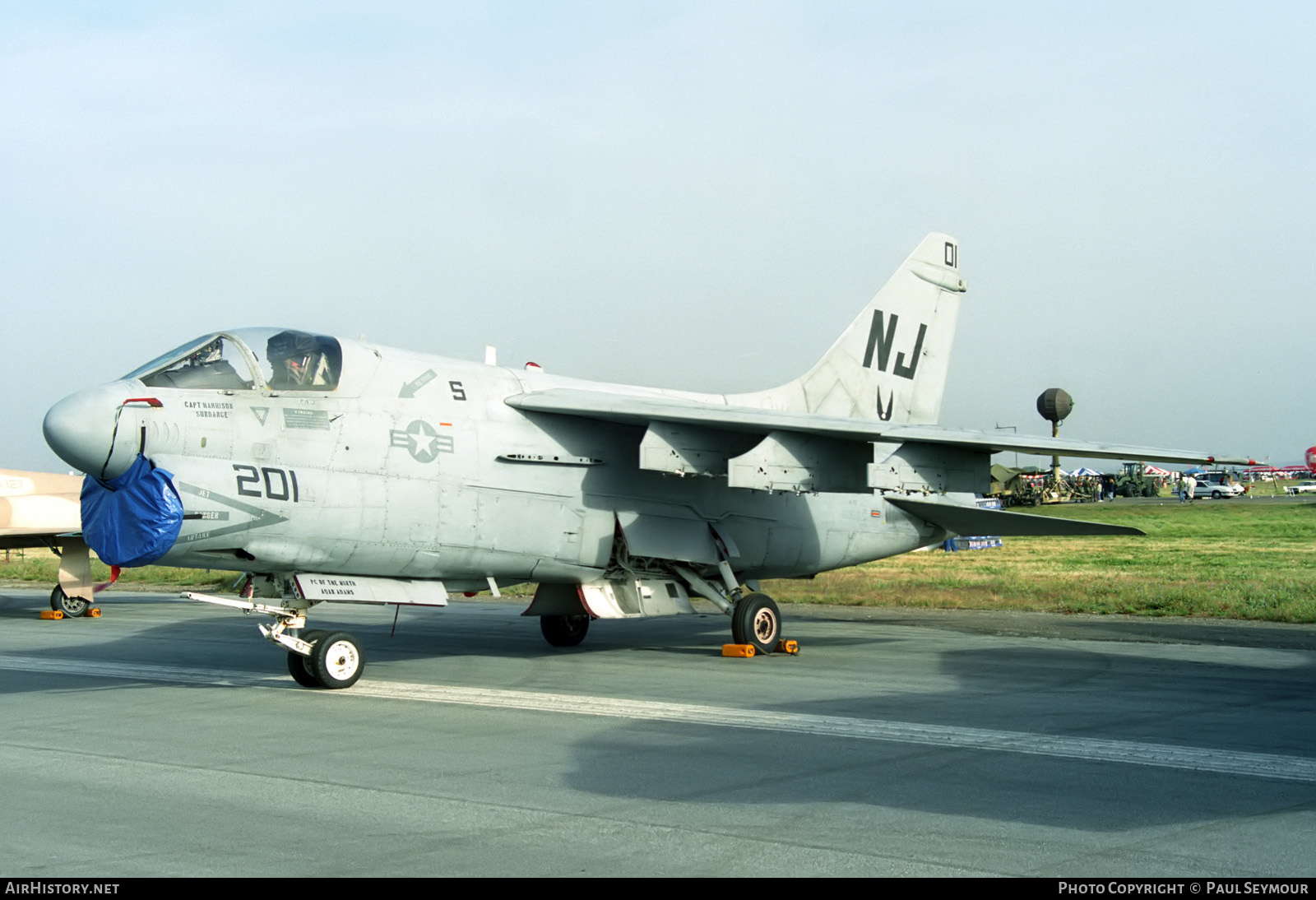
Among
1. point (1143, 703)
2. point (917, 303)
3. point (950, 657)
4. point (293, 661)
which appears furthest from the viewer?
point (917, 303)

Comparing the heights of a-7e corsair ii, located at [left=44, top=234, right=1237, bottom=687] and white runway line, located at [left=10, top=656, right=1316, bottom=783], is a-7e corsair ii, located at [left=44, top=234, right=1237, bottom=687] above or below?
above

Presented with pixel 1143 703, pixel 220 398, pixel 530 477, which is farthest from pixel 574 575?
pixel 1143 703

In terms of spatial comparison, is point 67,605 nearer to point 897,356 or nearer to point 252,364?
point 252,364

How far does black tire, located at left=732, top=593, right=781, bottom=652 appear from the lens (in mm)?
14062

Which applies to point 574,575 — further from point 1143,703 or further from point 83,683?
point 1143,703

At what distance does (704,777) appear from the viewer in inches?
279

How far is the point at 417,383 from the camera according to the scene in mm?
12039

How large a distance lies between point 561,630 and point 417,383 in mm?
5132

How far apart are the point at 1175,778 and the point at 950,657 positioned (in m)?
6.66

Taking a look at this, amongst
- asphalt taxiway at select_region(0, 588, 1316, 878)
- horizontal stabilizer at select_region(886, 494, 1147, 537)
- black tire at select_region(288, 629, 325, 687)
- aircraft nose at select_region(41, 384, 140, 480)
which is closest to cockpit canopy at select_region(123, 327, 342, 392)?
aircraft nose at select_region(41, 384, 140, 480)

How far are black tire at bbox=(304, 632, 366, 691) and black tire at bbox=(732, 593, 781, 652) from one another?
15.7ft

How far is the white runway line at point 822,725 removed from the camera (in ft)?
24.7

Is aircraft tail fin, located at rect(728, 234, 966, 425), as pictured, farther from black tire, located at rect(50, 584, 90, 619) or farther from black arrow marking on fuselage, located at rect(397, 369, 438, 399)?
black tire, located at rect(50, 584, 90, 619)

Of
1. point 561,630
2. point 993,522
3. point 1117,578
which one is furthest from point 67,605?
point 1117,578
